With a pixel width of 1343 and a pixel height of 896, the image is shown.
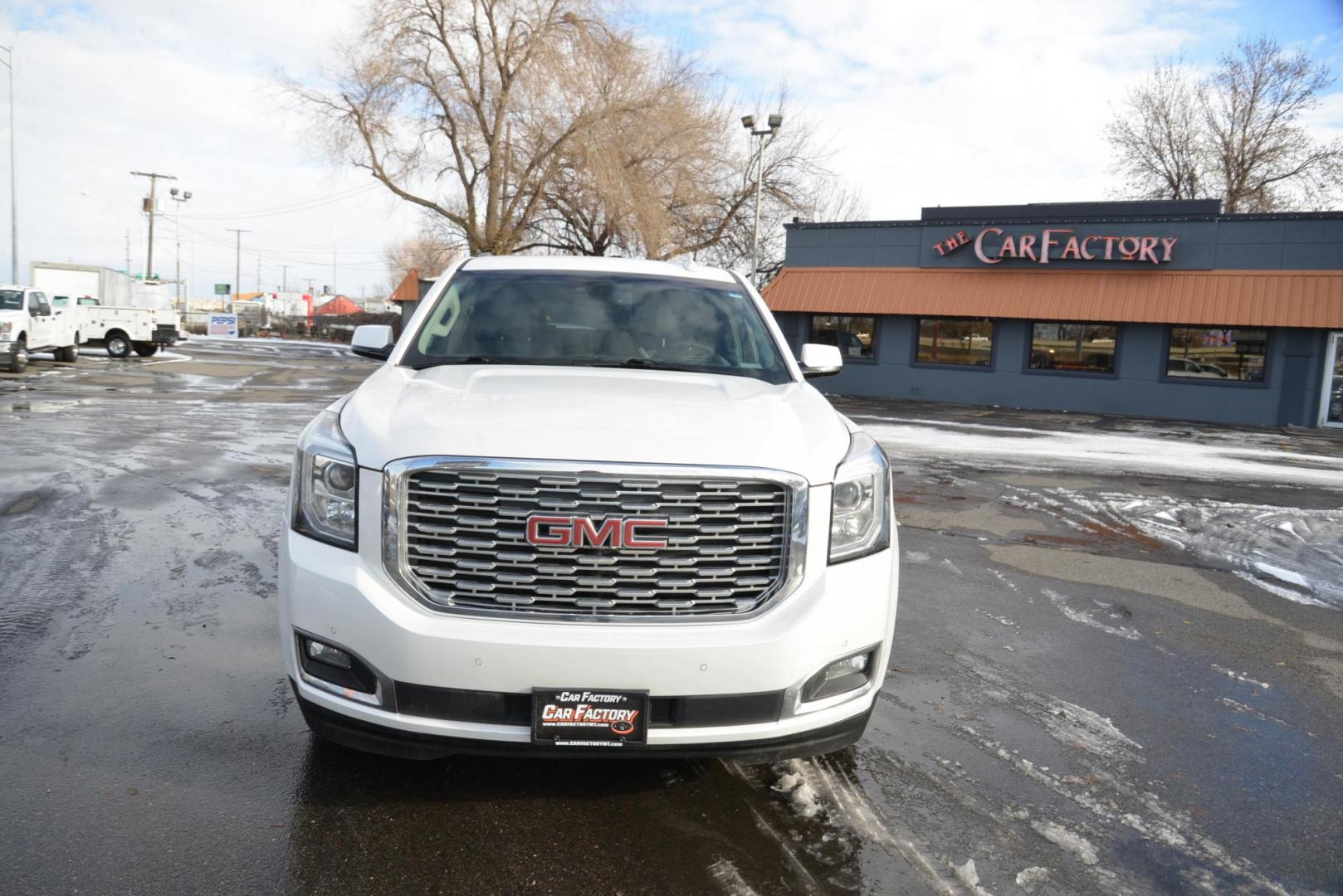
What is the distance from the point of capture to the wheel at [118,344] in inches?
1199

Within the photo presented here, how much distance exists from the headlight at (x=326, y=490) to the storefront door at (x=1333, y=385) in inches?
983

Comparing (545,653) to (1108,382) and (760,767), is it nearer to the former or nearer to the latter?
(760,767)

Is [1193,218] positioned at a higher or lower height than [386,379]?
higher

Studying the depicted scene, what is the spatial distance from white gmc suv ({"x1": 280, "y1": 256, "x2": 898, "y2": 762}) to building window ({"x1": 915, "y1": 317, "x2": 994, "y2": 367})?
24027 mm

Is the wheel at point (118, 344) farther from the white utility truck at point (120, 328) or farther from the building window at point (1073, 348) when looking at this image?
the building window at point (1073, 348)

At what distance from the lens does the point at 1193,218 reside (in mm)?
22859

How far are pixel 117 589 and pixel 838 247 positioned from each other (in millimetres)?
24184

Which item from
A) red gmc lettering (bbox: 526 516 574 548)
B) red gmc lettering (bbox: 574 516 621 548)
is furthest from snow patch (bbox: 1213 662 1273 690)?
red gmc lettering (bbox: 526 516 574 548)

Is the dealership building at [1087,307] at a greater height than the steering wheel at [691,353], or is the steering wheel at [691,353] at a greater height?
the dealership building at [1087,307]

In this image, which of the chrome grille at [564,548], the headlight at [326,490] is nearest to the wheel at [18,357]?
the headlight at [326,490]

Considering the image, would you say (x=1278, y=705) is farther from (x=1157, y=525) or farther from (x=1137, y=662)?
(x=1157, y=525)

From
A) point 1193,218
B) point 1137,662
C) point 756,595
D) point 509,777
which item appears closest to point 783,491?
point 756,595

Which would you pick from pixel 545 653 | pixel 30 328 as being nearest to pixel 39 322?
pixel 30 328

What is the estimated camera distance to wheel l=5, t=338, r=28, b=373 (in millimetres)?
22030
